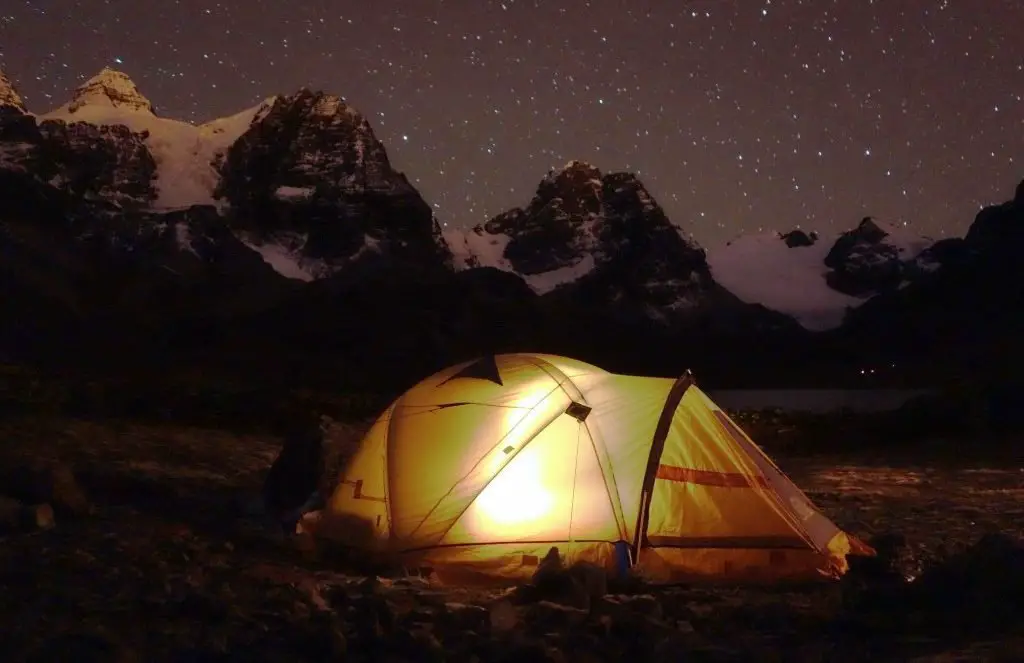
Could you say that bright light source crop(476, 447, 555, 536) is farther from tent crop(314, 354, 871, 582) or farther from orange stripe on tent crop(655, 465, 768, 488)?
orange stripe on tent crop(655, 465, 768, 488)

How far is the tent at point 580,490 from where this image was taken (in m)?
9.25

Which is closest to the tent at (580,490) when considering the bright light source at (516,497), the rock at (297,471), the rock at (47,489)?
the bright light source at (516,497)

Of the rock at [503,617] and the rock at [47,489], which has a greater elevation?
the rock at [47,489]

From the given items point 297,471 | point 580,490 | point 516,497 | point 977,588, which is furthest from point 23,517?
point 977,588

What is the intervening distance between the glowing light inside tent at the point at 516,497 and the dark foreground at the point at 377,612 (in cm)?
112

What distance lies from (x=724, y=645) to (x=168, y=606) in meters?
4.31

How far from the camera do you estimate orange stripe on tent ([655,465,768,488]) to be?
31.4 ft

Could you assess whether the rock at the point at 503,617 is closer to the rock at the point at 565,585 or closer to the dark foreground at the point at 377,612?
the dark foreground at the point at 377,612

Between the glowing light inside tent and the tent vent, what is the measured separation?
2.05ft

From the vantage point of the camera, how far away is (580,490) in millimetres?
9492

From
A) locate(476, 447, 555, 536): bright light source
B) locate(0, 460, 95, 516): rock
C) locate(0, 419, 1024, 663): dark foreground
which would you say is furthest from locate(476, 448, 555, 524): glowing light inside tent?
locate(0, 460, 95, 516): rock

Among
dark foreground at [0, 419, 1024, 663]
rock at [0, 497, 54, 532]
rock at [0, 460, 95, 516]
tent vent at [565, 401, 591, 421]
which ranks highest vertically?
tent vent at [565, 401, 591, 421]

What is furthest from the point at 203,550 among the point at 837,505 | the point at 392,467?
the point at 837,505

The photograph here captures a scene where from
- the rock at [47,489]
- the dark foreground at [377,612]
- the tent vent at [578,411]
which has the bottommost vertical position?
the dark foreground at [377,612]
